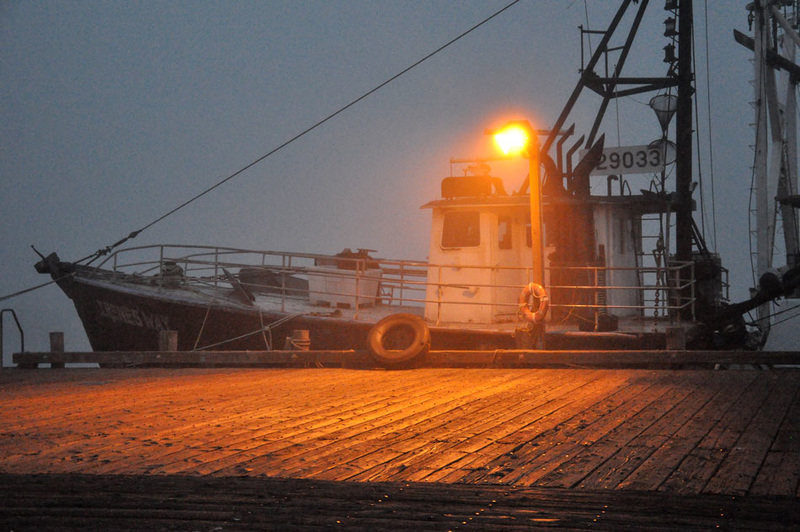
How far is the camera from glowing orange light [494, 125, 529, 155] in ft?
31.9

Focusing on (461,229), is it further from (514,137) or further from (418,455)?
(418,455)

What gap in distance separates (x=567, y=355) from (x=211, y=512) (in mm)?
6598

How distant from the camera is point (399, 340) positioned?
10039 millimetres

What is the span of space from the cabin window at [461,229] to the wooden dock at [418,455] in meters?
6.33

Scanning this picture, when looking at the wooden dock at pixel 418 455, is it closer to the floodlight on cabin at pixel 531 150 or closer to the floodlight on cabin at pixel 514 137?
the floodlight on cabin at pixel 531 150

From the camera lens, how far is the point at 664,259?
1453 centimetres

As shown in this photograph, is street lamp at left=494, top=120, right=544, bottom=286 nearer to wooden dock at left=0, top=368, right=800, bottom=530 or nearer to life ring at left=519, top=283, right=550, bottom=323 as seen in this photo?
life ring at left=519, top=283, right=550, bottom=323

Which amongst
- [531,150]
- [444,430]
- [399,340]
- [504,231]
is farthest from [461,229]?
[444,430]

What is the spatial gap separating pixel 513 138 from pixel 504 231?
439 cm

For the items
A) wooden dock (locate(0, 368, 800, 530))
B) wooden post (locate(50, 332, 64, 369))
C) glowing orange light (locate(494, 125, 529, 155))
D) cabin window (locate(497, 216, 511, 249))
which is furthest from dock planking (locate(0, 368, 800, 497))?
cabin window (locate(497, 216, 511, 249))

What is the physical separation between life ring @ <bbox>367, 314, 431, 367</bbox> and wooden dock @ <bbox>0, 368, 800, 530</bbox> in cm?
184

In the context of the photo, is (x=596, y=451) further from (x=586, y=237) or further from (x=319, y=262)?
(x=319, y=262)

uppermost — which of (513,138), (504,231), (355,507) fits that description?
(513,138)

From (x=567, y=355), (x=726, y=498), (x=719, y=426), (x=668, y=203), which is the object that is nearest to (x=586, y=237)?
(x=668, y=203)
